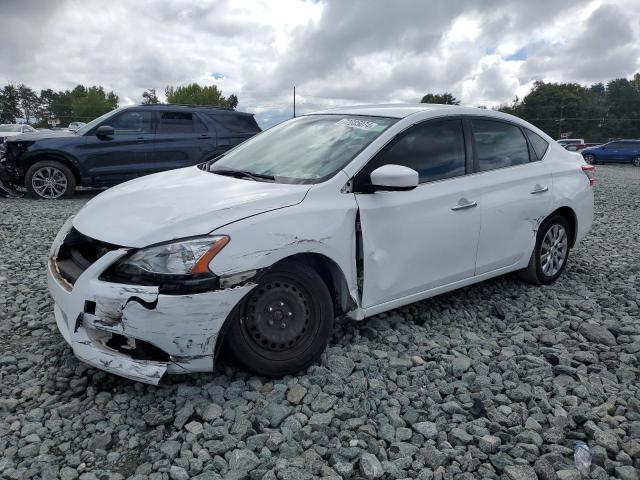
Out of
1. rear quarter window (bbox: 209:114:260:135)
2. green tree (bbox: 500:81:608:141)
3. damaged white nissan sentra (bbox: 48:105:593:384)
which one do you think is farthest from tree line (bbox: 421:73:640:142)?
damaged white nissan sentra (bbox: 48:105:593:384)

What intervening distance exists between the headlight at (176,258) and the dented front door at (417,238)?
984 mm

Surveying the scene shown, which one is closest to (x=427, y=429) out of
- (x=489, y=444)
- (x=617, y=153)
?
(x=489, y=444)

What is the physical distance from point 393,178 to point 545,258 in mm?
2328

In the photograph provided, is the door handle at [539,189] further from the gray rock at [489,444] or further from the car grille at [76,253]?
the car grille at [76,253]

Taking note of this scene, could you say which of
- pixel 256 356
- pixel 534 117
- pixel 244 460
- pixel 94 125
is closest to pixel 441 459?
pixel 244 460

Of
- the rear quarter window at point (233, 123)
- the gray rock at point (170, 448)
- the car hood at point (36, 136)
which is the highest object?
the rear quarter window at point (233, 123)

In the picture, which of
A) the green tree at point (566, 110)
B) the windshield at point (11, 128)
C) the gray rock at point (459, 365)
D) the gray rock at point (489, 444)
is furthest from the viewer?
the green tree at point (566, 110)

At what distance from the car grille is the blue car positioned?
102 feet

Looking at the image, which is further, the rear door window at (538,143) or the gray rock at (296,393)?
the rear door window at (538,143)

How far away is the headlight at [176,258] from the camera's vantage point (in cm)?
254

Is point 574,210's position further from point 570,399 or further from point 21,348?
point 21,348

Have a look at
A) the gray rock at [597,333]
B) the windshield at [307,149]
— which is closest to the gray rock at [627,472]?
the gray rock at [597,333]

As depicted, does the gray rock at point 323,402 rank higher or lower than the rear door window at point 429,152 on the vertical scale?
lower

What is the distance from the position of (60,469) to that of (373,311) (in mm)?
1868
